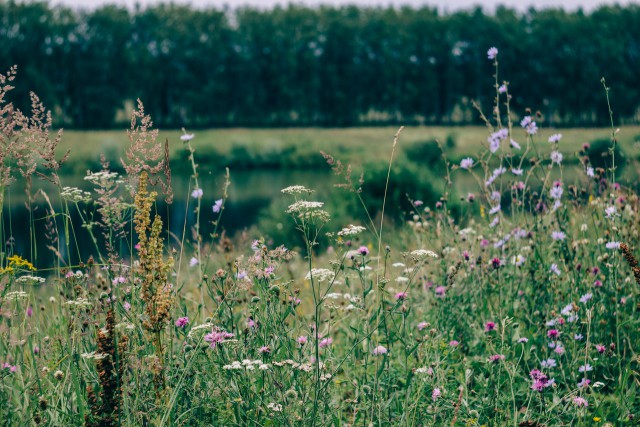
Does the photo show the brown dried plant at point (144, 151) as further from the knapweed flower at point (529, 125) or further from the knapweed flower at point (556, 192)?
the knapweed flower at point (556, 192)

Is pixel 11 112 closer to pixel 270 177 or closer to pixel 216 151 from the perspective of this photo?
pixel 270 177

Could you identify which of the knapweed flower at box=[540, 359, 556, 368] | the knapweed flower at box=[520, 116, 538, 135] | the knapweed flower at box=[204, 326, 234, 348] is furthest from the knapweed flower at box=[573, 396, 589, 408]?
the knapweed flower at box=[520, 116, 538, 135]

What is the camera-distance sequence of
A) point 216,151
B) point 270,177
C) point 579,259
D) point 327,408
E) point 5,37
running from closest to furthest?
point 327,408, point 579,259, point 270,177, point 216,151, point 5,37

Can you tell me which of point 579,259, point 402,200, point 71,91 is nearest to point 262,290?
point 579,259

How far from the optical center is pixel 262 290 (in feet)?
9.86

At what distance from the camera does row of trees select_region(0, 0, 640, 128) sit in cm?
6209

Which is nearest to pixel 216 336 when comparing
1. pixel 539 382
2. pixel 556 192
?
pixel 539 382

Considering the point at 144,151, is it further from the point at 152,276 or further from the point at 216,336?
the point at 216,336

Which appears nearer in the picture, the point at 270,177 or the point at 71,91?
the point at 270,177

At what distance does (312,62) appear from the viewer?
68562 mm

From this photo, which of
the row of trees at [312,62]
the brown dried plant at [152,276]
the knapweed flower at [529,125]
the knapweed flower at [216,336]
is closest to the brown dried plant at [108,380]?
the brown dried plant at [152,276]

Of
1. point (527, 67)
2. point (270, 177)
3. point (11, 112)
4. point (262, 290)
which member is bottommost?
point (270, 177)

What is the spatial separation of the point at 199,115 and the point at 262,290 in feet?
211

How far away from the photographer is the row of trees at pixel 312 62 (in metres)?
62.1
